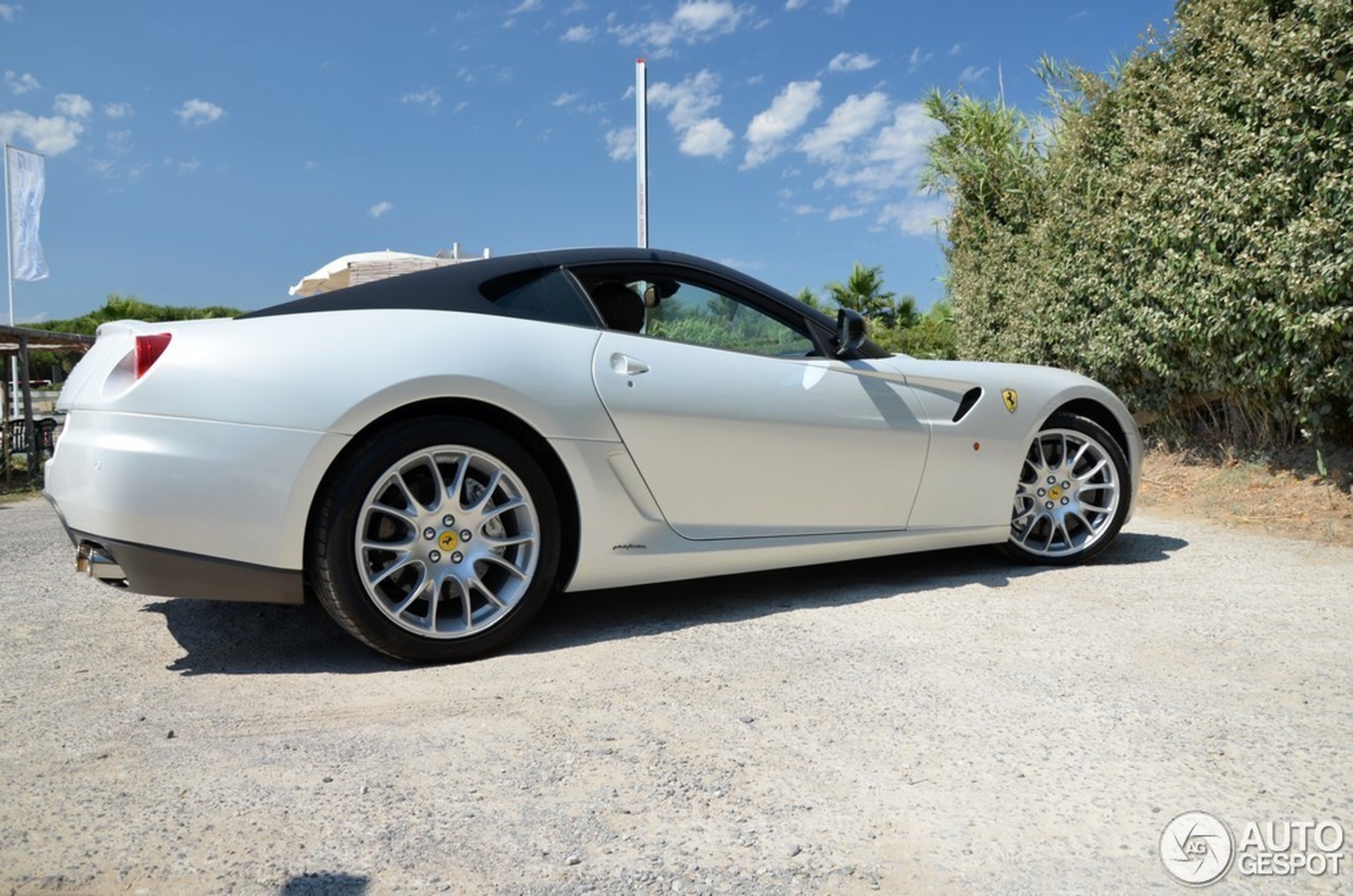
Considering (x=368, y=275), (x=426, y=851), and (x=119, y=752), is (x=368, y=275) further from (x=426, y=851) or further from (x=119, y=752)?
(x=426, y=851)

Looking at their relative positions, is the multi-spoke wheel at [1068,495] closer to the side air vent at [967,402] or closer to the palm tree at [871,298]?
the side air vent at [967,402]

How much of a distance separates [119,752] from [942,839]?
6.32ft

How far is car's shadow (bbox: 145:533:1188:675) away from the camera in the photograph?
3002 millimetres

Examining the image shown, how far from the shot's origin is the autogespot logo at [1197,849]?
66.5 inches

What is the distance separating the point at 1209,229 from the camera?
5.96 m

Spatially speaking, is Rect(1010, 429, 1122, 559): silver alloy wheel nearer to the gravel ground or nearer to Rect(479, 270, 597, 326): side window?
the gravel ground

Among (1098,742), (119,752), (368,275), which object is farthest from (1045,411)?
(368,275)

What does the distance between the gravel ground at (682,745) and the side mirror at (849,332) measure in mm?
1013

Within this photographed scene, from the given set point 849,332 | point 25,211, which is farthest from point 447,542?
point 25,211

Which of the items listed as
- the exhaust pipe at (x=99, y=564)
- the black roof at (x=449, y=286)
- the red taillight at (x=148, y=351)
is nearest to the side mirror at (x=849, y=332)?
the black roof at (x=449, y=286)

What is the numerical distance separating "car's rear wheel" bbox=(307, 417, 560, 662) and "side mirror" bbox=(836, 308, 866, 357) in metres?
1.37

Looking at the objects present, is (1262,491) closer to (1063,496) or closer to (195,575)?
(1063,496)

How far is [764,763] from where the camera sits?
7.04 feet

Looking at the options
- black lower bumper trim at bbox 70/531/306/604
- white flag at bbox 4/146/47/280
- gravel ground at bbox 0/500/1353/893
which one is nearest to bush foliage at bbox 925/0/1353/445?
gravel ground at bbox 0/500/1353/893
